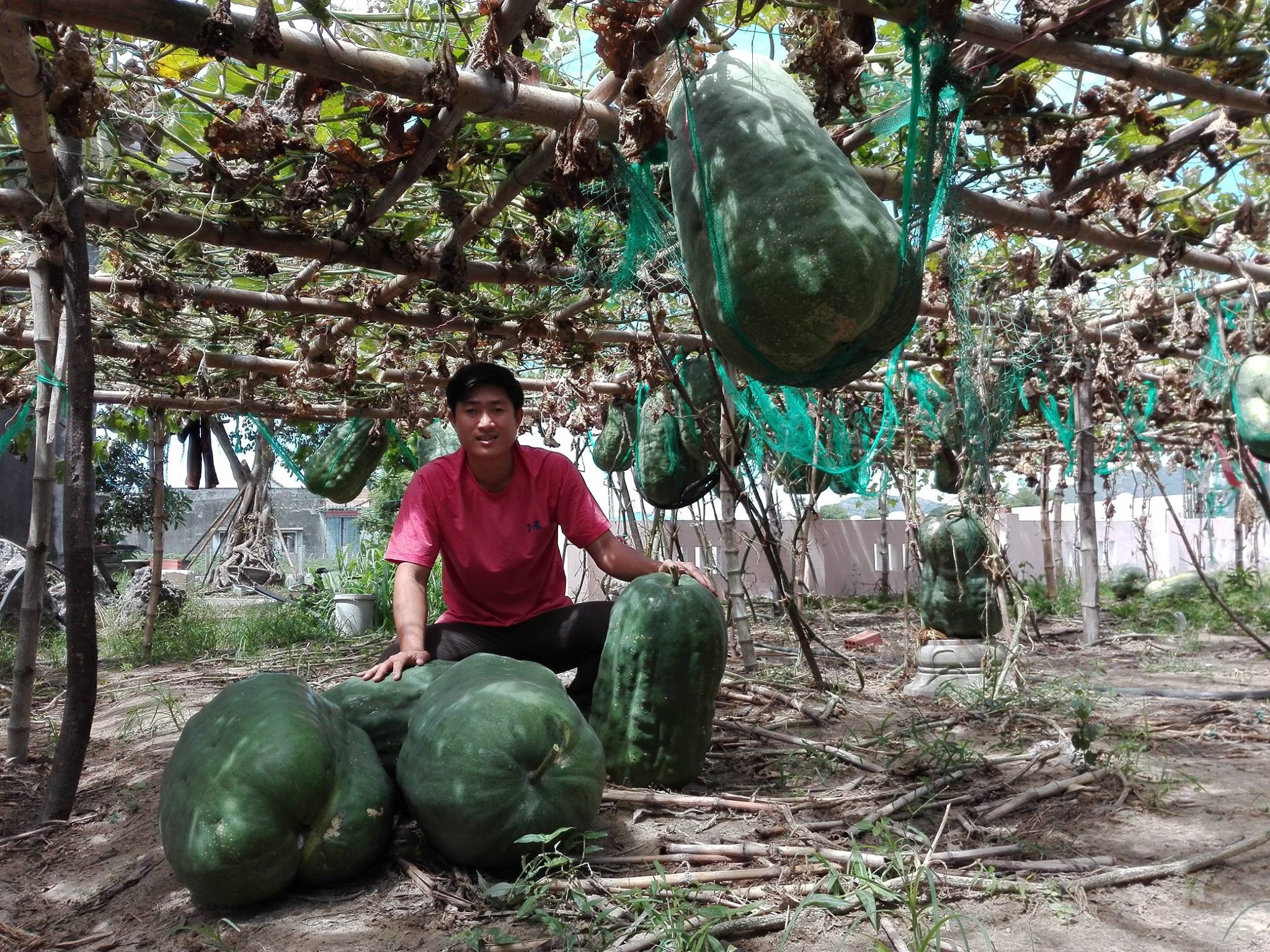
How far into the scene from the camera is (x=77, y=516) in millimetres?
3168

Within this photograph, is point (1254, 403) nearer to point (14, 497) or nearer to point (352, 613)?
point (352, 613)

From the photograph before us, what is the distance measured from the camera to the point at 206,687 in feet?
21.9

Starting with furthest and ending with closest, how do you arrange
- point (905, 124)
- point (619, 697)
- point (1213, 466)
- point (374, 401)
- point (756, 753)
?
point (1213, 466) → point (374, 401) → point (756, 753) → point (619, 697) → point (905, 124)

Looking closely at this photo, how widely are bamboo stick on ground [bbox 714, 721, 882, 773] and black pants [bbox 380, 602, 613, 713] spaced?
0.75 metres

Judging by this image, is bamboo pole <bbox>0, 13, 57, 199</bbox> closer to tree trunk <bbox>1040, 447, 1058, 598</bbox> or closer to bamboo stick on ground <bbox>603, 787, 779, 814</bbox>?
bamboo stick on ground <bbox>603, 787, 779, 814</bbox>

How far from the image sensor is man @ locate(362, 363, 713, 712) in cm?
361

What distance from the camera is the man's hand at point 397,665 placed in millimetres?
3164

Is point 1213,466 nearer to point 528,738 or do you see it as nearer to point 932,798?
point 932,798

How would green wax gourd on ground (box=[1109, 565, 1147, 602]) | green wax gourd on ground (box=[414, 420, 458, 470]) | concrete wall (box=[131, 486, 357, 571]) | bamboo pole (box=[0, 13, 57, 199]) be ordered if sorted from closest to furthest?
bamboo pole (box=[0, 13, 57, 199]), green wax gourd on ground (box=[414, 420, 458, 470]), green wax gourd on ground (box=[1109, 565, 1147, 602]), concrete wall (box=[131, 486, 357, 571])

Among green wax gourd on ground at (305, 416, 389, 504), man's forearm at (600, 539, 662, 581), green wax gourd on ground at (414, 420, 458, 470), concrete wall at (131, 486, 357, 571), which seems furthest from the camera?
concrete wall at (131, 486, 357, 571)

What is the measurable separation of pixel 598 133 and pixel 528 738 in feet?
5.55

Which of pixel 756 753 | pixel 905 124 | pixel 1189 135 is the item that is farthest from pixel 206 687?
pixel 1189 135

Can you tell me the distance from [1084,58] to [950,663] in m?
4.31

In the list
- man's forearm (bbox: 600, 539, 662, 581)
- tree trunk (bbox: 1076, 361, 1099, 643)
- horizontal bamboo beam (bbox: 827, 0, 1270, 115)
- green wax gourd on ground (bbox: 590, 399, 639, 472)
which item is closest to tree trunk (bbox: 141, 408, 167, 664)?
green wax gourd on ground (bbox: 590, 399, 639, 472)
